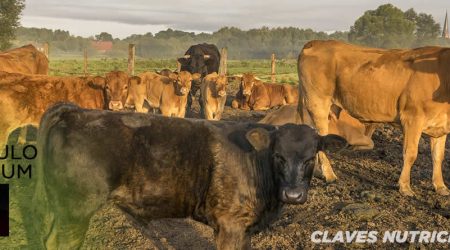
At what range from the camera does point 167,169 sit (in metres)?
4.29

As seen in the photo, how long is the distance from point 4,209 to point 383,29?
285 ft

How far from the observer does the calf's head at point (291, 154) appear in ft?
13.3

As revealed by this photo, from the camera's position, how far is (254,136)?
13.9ft

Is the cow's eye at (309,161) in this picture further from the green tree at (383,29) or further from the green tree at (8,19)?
the green tree at (383,29)

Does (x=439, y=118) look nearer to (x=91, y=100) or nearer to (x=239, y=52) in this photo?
(x=91, y=100)

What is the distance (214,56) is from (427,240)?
1435cm

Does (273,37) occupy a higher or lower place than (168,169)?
higher

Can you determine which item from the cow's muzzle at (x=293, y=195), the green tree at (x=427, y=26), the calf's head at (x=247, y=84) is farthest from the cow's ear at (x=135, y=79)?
the green tree at (x=427, y=26)

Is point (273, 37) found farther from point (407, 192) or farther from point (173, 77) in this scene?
point (407, 192)

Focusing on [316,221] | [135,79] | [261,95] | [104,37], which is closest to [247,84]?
[261,95]

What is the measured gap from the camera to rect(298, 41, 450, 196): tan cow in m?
7.40

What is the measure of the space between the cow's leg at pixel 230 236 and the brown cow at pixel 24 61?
29.6 feet

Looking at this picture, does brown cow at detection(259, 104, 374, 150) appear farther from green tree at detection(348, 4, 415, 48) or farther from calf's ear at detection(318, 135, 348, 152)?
green tree at detection(348, 4, 415, 48)

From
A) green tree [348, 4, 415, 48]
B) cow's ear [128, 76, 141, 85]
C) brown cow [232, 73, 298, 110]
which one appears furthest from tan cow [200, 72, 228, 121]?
green tree [348, 4, 415, 48]
